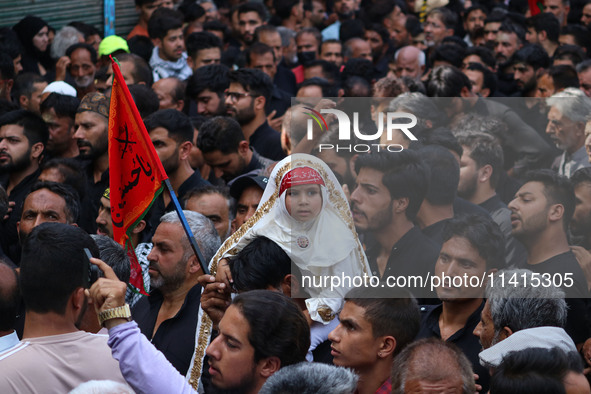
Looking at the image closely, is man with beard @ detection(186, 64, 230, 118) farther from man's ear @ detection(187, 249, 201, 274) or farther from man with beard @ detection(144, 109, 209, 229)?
man's ear @ detection(187, 249, 201, 274)

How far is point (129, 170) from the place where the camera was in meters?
4.43

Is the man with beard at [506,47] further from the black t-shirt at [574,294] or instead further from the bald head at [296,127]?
the black t-shirt at [574,294]

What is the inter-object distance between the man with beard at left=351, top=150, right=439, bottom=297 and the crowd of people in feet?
0.03

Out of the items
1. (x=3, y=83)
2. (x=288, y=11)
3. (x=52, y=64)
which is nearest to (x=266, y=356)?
(x=3, y=83)

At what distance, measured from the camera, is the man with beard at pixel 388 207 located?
14.6ft

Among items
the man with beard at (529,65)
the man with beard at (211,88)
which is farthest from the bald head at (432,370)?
the man with beard at (529,65)

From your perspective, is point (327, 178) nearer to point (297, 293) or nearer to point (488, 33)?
point (297, 293)

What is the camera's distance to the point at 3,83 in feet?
28.6

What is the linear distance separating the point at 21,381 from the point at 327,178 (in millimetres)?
1911

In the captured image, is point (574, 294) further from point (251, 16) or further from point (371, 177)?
point (251, 16)

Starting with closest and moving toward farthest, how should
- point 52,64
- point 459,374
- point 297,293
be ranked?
point 459,374 → point 297,293 → point 52,64

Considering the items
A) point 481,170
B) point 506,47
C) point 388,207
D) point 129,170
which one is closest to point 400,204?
point 388,207

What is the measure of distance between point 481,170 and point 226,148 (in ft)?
6.02

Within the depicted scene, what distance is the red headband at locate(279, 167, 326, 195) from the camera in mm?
4363
